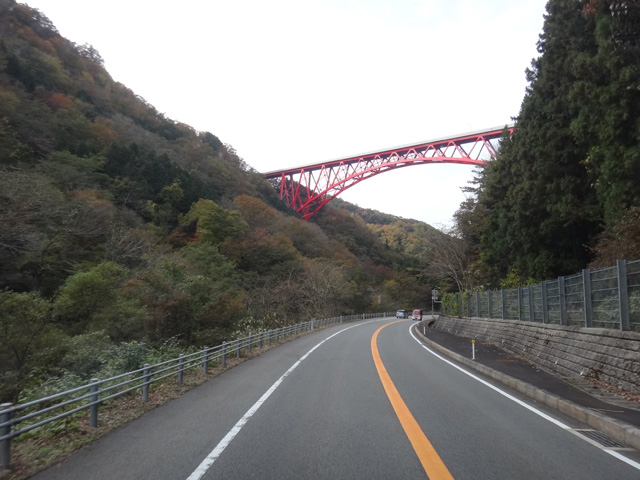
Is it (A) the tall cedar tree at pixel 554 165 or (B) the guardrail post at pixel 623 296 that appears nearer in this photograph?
(B) the guardrail post at pixel 623 296

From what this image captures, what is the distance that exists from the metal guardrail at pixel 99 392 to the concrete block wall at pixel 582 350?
8778 millimetres

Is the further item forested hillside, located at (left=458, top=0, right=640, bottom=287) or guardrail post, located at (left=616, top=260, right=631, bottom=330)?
forested hillside, located at (left=458, top=0, right=640, bottom=287)

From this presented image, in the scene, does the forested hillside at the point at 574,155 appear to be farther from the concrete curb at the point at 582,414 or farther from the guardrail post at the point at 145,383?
the guardrail post at the point at 145,383

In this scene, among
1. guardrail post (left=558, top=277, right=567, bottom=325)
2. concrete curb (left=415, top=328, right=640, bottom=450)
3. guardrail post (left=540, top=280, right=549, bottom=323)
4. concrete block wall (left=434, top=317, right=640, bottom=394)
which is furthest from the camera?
guardrail post (left=540, top=280, right=549, bottom=323)

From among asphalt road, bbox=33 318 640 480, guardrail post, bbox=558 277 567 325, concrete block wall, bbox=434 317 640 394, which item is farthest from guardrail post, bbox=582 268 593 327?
asphalt road, bbox=33 318 640 480

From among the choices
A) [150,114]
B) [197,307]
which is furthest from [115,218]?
[150,114]

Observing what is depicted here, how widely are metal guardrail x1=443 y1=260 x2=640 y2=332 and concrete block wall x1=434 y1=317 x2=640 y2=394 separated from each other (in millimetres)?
301

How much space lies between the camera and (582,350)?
1017cm

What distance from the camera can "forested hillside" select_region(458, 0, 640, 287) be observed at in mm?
12688

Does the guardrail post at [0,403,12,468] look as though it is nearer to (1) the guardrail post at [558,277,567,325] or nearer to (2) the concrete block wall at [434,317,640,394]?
(2) the concrete block wall at [434,317,640,394]

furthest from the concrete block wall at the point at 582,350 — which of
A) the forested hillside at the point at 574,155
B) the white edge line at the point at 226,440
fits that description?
the white edge line at the point at 226,440

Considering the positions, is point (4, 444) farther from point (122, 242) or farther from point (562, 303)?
point (122, 242)

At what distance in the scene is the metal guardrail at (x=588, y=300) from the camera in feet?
29.2

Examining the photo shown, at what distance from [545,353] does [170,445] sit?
10.9m
